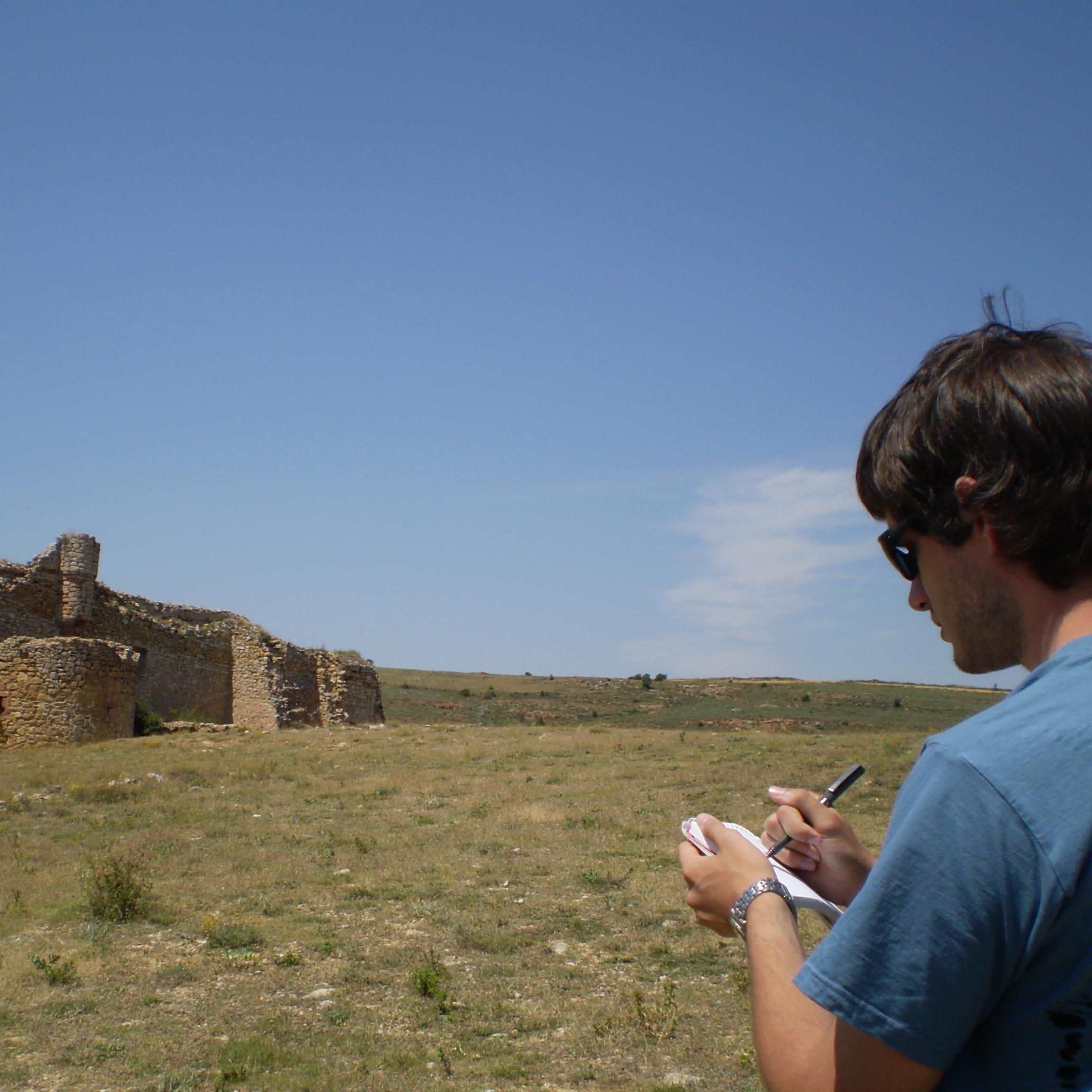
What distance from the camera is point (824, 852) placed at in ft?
6.02

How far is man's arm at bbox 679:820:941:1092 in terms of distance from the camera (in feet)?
4.00

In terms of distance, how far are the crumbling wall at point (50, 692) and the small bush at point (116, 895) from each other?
11.3 m

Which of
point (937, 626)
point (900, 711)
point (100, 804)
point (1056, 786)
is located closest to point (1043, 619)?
point (937, 626)

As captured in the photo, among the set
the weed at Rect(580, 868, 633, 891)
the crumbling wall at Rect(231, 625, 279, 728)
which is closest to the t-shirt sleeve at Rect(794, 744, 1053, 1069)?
the weed at Rect(580, 868, 633, 891)

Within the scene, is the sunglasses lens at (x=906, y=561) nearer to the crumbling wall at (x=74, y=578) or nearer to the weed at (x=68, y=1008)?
the weed at (x=68, y=1008)

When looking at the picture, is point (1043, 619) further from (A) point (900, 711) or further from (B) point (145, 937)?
(A) point (900, 711)

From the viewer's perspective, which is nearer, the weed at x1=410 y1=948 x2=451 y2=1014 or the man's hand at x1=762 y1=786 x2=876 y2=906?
the man's hand at x1=762 y1=786 x2=876 y2=906

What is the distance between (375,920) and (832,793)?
20.7 ft

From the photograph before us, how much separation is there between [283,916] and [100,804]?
5.72m

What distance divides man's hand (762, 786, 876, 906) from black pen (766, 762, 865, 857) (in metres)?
0.02

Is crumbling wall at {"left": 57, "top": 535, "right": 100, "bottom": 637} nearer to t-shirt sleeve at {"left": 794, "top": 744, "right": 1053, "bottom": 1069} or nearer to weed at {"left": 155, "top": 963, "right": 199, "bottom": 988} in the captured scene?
weed at {"left": 155, "top": 963, "right": 199, "bottom": 988}

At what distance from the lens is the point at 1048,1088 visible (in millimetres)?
1187

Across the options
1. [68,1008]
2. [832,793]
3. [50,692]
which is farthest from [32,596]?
[832,793]

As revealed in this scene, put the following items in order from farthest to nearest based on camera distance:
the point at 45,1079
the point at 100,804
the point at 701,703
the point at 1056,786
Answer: the point at 701,703
the point at 100,804
the point at 45,1079
the point at 1056,786
